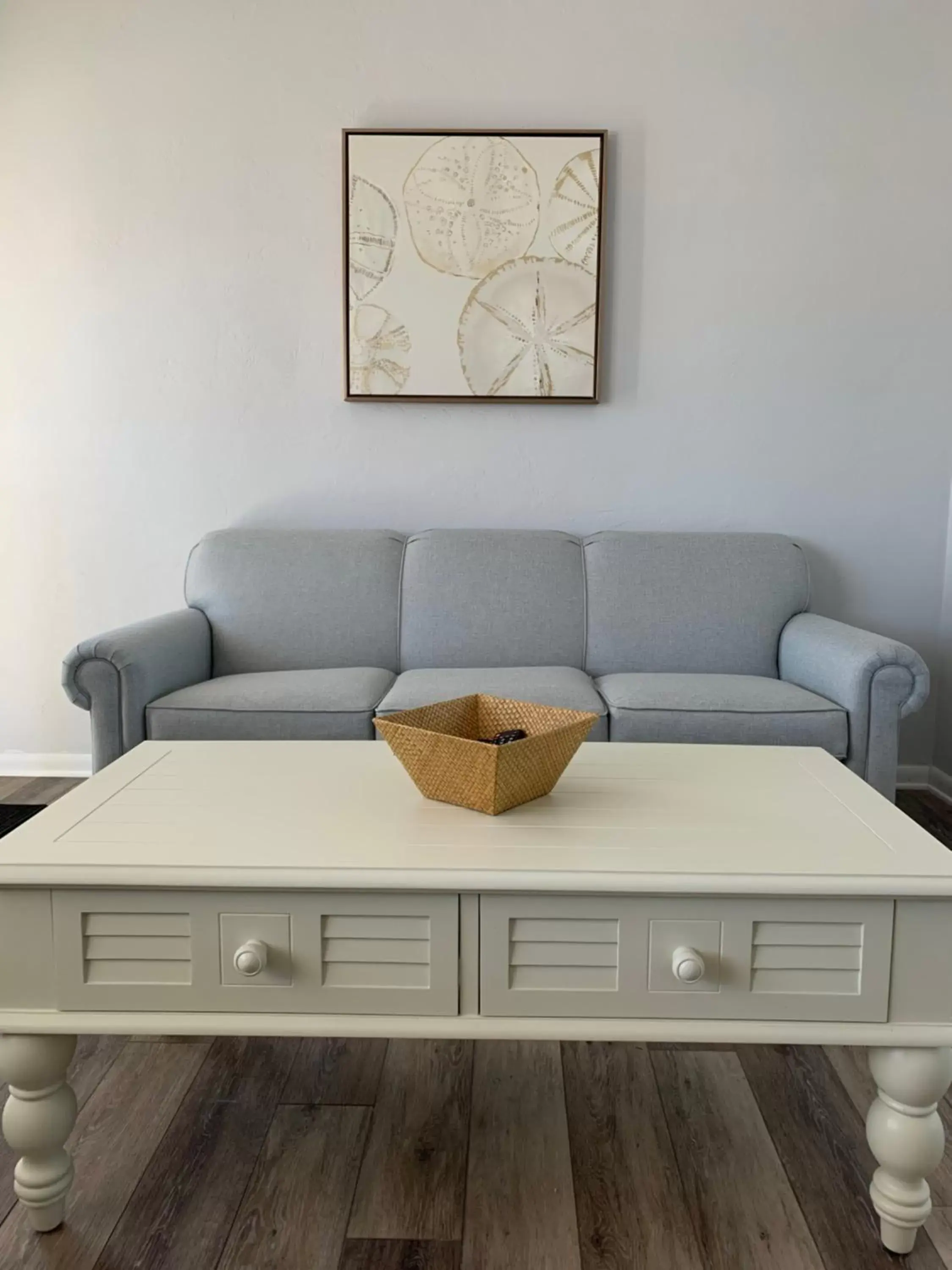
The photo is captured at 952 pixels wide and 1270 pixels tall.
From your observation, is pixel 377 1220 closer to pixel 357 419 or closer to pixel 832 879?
pixel 832 879

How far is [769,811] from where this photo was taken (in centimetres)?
136

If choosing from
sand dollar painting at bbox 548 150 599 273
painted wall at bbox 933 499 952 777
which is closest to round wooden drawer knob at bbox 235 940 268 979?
sand dollar painting at bbox 548 150 599 273

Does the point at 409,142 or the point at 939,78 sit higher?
the point at 939,78

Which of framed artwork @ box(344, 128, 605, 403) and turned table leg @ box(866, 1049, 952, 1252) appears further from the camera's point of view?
framed artwork @ box(344, 128, 605, 403)

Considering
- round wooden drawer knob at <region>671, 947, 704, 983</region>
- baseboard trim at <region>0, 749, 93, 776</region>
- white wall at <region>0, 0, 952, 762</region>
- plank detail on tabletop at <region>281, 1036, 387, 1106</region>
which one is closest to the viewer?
round wooden drawer knob at <region>671, 947, 704, 983</region>

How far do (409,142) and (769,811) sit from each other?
240 cm

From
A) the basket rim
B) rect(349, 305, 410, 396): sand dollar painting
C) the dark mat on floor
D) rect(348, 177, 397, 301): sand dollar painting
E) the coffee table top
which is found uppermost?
rect(348, 177, 397, 301): sand dollar painting

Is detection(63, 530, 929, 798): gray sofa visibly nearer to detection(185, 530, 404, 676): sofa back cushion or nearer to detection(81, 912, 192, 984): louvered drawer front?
detection(185, 530, 404, 676): sofa back cushion

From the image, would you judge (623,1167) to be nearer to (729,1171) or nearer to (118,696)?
(729,1171)

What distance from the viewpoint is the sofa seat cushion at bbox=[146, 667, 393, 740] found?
2229mm

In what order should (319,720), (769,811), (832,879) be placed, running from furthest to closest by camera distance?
(319,720) → (769,811) → (832,879)

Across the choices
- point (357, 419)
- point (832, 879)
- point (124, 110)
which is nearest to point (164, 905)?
point (832, 879)

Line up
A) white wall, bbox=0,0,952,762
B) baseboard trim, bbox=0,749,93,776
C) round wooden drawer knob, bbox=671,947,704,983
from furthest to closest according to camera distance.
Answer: baseboard trim, bbox=0,749,93,776
white wall, bbox=0,0,952,762
round wooden drawer knob, bbox=671,947,704,983

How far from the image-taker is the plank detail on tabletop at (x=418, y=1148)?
4.01ft
